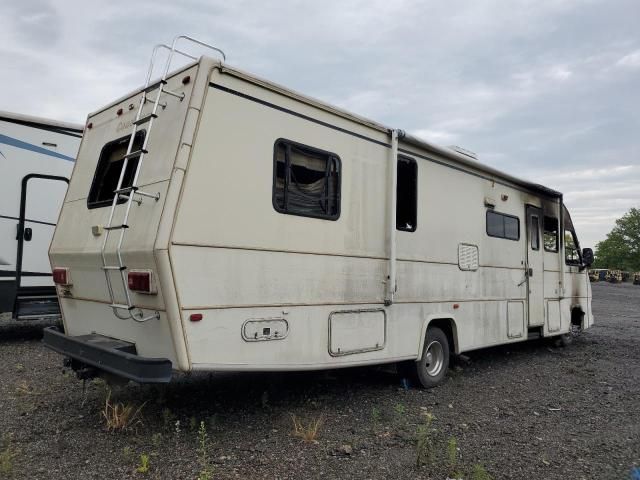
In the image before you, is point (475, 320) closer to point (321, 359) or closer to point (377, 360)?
point (377, 360)

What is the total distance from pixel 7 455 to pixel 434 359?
4.36m

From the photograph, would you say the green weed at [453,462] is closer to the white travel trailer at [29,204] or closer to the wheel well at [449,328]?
the wheel well at [449,328]

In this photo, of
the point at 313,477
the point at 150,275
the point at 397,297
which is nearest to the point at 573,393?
the point at 397,297

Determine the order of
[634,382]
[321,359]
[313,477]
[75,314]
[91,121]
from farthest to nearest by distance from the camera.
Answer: [634,382]
[91,121]
[75,314]
[321,359]
[313,477]

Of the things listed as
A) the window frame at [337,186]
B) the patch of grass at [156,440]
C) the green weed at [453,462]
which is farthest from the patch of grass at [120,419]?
the green weed at [453,462]

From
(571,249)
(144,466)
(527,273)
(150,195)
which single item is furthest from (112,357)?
(571,249)

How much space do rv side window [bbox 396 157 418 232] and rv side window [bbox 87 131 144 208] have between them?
2746 mm

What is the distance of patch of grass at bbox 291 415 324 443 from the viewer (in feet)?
14.2

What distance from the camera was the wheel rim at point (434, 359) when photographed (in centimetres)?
622

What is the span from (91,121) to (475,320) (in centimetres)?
504

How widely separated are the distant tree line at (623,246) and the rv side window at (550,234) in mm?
74815

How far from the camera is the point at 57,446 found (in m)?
4.13

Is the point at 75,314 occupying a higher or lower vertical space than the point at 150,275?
lower

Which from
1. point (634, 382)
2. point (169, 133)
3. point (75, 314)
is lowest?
point (634, 382)
